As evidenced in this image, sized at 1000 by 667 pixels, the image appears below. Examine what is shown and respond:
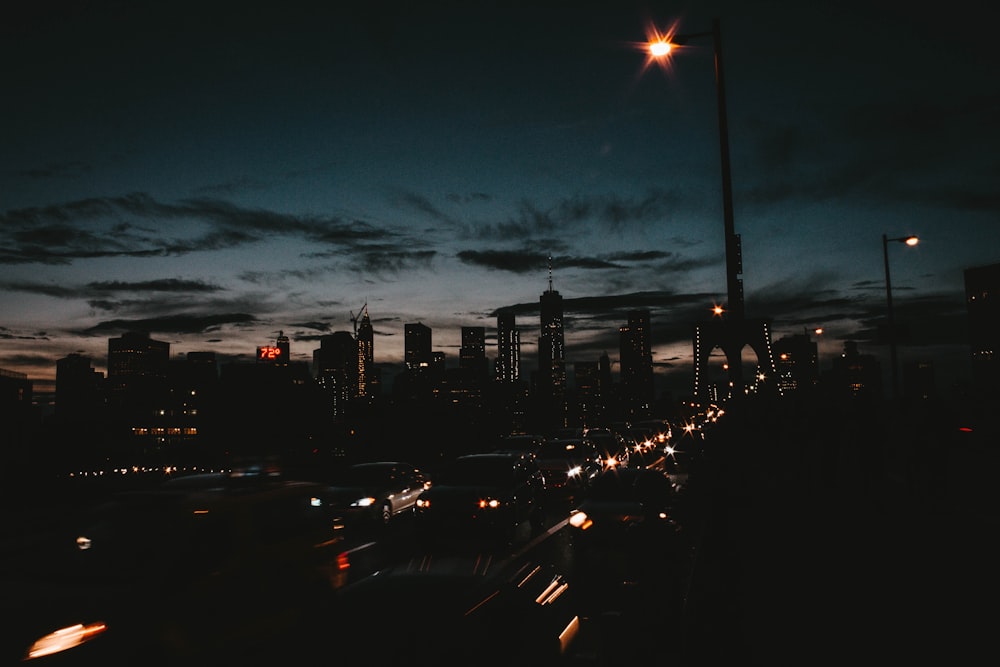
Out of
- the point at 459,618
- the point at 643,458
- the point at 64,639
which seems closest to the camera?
the point at 459,618

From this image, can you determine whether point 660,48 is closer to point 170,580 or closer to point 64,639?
point 170,580

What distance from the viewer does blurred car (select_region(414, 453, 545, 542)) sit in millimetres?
12750

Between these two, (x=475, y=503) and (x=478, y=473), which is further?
(x=478, y=473)

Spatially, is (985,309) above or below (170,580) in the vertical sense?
above

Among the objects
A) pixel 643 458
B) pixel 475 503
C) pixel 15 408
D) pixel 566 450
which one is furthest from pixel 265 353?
pixel 475 503

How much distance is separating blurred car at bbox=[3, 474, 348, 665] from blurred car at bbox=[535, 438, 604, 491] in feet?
49.5

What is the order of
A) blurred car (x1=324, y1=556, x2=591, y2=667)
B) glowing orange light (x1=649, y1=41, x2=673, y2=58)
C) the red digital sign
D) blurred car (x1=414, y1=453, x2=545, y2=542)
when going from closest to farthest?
1. blurred car (x1=324, y1=556, x2=591, y2=667)
2. glowing orange light (x1=649, y1=41, x2=673, y2=58)
3. blurred car (x1=414, y1=453, x2=545, y2=542)
4. the red digital sign

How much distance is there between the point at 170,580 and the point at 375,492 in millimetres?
10473

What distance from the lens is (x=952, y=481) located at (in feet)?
67.7

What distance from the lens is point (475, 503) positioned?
12.9m

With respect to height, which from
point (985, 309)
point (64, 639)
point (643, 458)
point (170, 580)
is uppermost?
point (985, 309)

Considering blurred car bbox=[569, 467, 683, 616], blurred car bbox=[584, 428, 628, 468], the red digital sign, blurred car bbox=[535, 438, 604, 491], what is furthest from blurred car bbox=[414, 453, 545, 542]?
the red digital sign

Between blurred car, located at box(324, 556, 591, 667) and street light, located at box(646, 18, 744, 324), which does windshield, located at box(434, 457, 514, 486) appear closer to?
street light, located at box(646, 18, 744, 324)

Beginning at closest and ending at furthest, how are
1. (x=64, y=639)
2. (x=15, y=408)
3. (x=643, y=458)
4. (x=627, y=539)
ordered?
(x=64, y=639) < (x=627, y=539) < (x=643, y=458) < (x=15, y=408)
